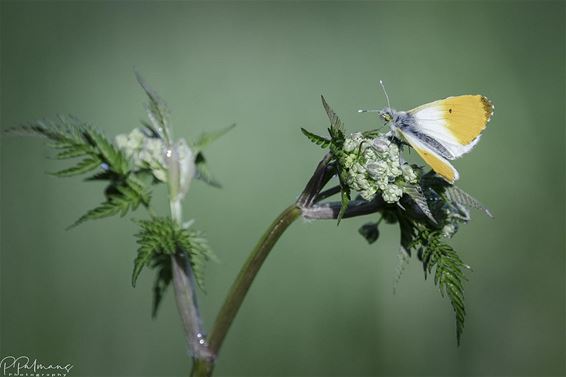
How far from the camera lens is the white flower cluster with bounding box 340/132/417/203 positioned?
2092 millimetres

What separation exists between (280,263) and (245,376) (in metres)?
1.02

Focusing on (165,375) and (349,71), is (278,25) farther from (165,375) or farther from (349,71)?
(165,375)

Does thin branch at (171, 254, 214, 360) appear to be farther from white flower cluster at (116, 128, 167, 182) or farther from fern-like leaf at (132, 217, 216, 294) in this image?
white flower cluster at (116, 128, 167, 182)

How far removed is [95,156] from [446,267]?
128 cm

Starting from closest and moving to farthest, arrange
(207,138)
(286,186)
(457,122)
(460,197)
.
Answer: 1. (460,197)
2. (457,122)
3. (207,138)
4. (286,186)

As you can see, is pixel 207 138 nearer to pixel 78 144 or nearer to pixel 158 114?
pixel 158 114

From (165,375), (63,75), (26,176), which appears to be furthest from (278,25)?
(165,375)

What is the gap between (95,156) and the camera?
2547 mm

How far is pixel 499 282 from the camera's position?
191 inches

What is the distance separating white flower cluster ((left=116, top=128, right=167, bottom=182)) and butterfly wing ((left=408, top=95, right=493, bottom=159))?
36.6 inches

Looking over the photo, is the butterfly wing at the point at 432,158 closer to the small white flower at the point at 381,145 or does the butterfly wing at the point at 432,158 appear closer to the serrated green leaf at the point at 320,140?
the small white flower at the point at 381,145

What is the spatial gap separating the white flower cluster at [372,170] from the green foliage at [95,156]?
0.83 metres

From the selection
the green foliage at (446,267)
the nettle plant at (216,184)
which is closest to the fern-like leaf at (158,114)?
the nettle plant at (216,184)

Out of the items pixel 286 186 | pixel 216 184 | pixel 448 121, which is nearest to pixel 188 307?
pixel 216 184
